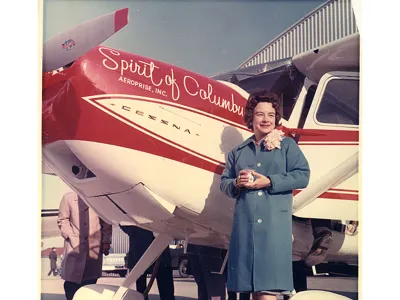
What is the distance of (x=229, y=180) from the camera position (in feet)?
9.24

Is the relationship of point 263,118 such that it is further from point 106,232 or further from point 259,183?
point 106,232

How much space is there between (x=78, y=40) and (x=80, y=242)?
0.91 m

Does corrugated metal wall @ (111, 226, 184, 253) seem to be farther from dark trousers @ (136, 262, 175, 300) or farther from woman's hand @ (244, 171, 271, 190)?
woman's hand @ (244, 171, 271, 190)

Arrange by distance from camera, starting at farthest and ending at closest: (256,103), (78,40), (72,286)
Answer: (72,286) < (256,103) < (78,40)

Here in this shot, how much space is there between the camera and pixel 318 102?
3.04 m

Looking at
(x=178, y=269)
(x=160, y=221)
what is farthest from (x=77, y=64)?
(x=178, y=269)

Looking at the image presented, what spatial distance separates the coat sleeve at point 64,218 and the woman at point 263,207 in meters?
0.69

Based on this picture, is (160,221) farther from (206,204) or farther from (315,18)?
(315,18)

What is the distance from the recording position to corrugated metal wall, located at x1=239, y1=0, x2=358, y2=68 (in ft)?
9.57

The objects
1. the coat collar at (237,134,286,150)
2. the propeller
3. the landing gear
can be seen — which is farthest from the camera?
the landing gear

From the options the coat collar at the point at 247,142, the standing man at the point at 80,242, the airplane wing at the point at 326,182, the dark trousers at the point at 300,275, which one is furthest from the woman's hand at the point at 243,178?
the standing man at the point at 80,242

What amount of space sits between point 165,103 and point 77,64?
15.3 inches

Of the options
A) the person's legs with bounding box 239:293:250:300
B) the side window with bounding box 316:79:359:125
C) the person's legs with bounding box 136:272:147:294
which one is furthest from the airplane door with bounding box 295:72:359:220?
the person's legs with bounding box 136:272:147:294

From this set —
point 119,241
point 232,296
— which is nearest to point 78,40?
point 119,241
